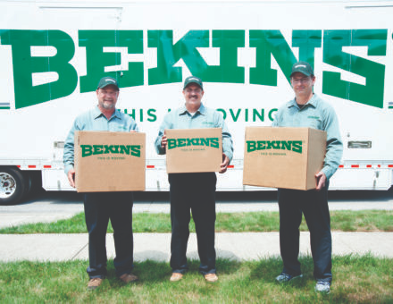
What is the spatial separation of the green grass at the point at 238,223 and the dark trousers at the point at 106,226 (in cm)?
152

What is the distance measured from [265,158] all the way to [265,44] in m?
4.00

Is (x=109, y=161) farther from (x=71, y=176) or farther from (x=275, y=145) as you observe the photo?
(x=275, y=145)

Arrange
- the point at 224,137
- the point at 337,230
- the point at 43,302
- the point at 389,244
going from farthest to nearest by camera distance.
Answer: the point at 337,230, the point at 389,244, the point at 224,137, the point at 43,302

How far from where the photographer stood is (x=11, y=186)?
632 cm

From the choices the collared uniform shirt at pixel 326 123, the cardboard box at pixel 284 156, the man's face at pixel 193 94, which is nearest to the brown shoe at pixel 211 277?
the cardboard box at pixel 284 156

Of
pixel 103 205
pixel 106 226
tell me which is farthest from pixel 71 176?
pixel 106 226

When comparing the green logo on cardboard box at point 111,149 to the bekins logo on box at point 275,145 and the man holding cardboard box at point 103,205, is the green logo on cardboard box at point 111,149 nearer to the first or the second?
the man holding cardboard box at point 103,205

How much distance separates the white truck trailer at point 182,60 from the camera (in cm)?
580

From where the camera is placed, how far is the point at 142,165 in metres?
2.75

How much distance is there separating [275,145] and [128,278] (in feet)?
6.44

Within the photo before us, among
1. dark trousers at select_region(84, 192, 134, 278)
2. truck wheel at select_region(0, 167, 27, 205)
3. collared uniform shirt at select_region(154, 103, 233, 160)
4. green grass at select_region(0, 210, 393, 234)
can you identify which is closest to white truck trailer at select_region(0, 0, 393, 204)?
truck wheel at select_region(0, 167, 27, 205)

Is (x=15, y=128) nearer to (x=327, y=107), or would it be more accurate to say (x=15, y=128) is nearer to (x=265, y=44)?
(x=265, y=44)
